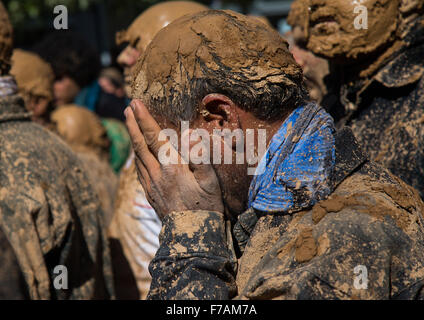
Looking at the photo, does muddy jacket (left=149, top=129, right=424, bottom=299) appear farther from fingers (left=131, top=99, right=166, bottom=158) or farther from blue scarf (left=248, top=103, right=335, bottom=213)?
fingers (left=131, top=99, right=166, bottom=158)

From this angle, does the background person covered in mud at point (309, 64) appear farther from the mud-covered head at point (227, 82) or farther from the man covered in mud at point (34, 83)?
the man covered in mud at point (34, 83)

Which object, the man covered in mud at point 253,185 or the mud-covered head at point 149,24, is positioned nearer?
the man covered in mud at point 253,185

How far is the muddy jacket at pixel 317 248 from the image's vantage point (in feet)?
6.11

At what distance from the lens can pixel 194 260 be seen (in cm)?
204

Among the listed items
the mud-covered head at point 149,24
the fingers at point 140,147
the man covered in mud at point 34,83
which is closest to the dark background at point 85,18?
the man covered in mud at point 34,83

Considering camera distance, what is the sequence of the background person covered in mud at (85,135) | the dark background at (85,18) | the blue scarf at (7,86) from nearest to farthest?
the blue scarf at (7,86)
the background person covered in mud at (85,135)
the dark background at (85,18)

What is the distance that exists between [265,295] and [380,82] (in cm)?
199

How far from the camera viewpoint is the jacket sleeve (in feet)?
6.57

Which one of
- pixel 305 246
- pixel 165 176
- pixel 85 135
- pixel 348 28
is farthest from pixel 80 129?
pixel 305 246

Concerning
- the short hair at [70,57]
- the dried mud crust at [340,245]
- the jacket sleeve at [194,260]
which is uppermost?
the dried mud crust at [340,245]

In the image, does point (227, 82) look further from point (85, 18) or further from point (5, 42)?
point (85, 18)

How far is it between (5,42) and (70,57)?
12.7ft
